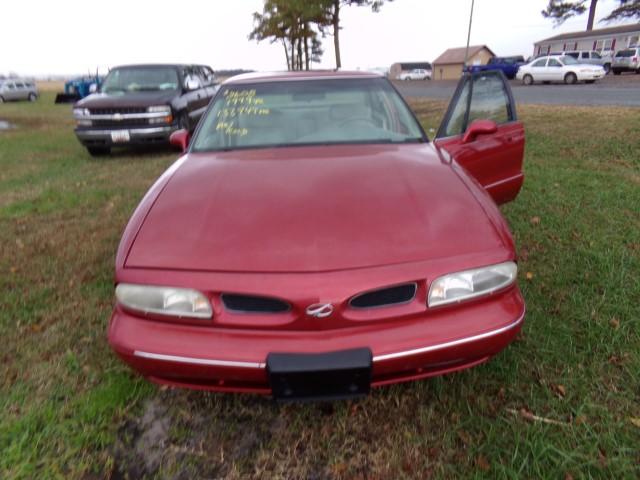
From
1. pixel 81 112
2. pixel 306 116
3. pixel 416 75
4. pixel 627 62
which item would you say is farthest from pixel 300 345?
pixel 416 75

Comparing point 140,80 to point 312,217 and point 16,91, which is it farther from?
point 16,91

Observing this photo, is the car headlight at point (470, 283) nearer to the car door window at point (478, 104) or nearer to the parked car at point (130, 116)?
the car door window at point (478, 104)

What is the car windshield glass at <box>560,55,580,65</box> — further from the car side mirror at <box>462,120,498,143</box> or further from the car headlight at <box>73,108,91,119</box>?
the car side mirror at <box>462,120,498,143</box>

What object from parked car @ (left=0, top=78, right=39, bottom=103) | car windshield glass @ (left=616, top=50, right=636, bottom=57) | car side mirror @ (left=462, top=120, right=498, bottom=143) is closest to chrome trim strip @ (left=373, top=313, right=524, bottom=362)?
car side mirror @ (left=462, top=120, right=498, bottom=143)

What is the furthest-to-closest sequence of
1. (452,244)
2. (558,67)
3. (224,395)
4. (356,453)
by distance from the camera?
1. (558,67)
2. (224,395)
3. (356,453)
4. (452,244)

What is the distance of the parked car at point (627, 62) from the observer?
26.8 m

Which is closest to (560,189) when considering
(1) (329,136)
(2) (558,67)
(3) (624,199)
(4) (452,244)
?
(3) (624,199)

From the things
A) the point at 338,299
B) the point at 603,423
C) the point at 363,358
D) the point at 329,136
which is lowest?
the point at 603,423

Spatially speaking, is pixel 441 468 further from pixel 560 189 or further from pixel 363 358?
pixel 560 189

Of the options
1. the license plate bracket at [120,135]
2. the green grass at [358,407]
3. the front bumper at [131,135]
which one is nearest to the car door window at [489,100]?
the green grass at [358,407]

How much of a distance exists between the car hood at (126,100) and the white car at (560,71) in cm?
2012

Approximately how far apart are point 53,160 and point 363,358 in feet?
27.2

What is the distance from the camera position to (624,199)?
14.2ft

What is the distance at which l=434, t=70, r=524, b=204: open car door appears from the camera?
10.1ft
